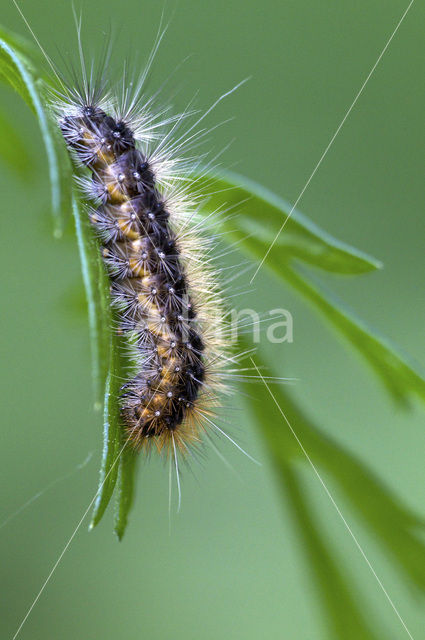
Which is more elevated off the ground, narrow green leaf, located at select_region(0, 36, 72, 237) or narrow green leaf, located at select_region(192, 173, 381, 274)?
narrow green leaf, located at select_region(192, 173, 381, 274)

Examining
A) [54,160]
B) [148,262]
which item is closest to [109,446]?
[54,160]

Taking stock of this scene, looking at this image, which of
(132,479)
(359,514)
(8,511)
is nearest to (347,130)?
(8,511)

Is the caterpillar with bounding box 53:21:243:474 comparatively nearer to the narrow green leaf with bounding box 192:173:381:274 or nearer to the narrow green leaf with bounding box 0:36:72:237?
the narrow green leaf with bounding box 192:173:381:274

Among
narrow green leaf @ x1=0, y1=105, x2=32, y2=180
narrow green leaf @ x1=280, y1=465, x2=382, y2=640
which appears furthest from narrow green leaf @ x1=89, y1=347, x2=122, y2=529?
narrow green leaf @ x1=0, y1=105, x2=32, y2=180

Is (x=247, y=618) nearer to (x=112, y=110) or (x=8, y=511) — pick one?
(x=8, y=511)

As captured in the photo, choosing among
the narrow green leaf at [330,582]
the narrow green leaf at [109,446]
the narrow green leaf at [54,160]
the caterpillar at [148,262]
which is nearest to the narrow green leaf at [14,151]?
the caterpillar at [148,262]
